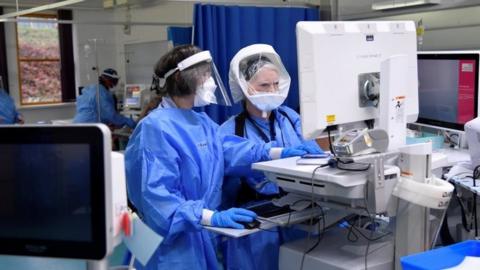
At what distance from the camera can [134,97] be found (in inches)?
231

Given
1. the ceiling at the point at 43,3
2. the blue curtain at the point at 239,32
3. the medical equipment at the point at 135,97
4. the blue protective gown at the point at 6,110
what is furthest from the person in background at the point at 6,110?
the blue curtain at the point at 239,32

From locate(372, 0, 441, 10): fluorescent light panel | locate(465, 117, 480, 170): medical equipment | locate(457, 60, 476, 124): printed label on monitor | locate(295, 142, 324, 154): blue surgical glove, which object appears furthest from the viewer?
locate(372, 0, 441, 10): fluorescent light panel

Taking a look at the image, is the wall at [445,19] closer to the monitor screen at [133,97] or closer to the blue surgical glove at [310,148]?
the blue surgical glove at [310,148]

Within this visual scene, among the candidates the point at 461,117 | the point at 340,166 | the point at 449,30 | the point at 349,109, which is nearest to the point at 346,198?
the point at 340,166

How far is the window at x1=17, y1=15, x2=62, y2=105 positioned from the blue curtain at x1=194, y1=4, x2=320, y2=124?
3.81 m

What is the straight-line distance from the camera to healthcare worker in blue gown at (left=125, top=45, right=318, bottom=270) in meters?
1.82

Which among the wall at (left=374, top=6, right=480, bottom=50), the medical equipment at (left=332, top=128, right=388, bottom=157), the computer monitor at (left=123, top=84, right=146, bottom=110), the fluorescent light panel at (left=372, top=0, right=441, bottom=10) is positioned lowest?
the medical equipment at (left=332, top=128, right=388, bottom=157)

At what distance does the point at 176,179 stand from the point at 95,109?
12.1 feet

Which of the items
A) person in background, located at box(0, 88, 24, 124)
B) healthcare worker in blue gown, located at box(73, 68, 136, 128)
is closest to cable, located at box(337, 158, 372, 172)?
healthcare worker in blue gown, located at box(73, 68, 136, 128)

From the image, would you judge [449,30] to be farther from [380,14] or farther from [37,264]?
[37,264]

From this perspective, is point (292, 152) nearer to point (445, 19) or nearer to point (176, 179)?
point (176, 179)

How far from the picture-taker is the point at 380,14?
365cm

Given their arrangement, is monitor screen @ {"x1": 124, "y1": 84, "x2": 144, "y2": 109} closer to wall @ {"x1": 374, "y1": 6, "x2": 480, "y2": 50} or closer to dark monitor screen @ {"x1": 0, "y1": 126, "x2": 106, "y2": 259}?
wall @ {"x1": 374, "y1": 6, "x2": 480, "y2": 50}

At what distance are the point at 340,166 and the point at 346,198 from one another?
4.1 inches
